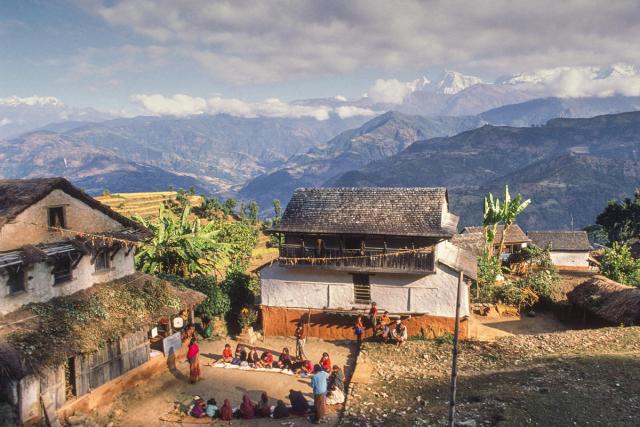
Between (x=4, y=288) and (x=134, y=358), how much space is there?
21.2 ft

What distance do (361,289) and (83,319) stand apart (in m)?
14.4

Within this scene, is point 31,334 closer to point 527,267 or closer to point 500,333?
point 500,333

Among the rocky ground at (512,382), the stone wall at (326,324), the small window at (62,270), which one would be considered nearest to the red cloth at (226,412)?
the rocky ground at (512,382)

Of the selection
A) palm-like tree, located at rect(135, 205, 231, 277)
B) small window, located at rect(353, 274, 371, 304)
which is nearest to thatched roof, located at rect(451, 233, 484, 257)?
small window, located at rect(353, 274, 371, 304)

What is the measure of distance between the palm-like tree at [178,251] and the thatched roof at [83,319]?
18.1 feet

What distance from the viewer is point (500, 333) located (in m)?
28.0

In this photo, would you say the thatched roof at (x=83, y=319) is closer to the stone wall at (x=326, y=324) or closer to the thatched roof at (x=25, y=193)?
the thatched roof at (x=25, y=193)

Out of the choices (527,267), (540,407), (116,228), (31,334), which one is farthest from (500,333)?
(31,334)

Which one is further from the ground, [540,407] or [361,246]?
[361,246]

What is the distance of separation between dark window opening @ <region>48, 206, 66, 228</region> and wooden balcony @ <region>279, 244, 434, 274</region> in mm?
11629

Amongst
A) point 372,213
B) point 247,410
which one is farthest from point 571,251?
point 247,410

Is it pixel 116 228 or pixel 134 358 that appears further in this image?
pixel 116 228

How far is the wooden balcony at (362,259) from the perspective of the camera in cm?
2428

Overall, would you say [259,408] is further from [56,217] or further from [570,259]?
[570,259]
